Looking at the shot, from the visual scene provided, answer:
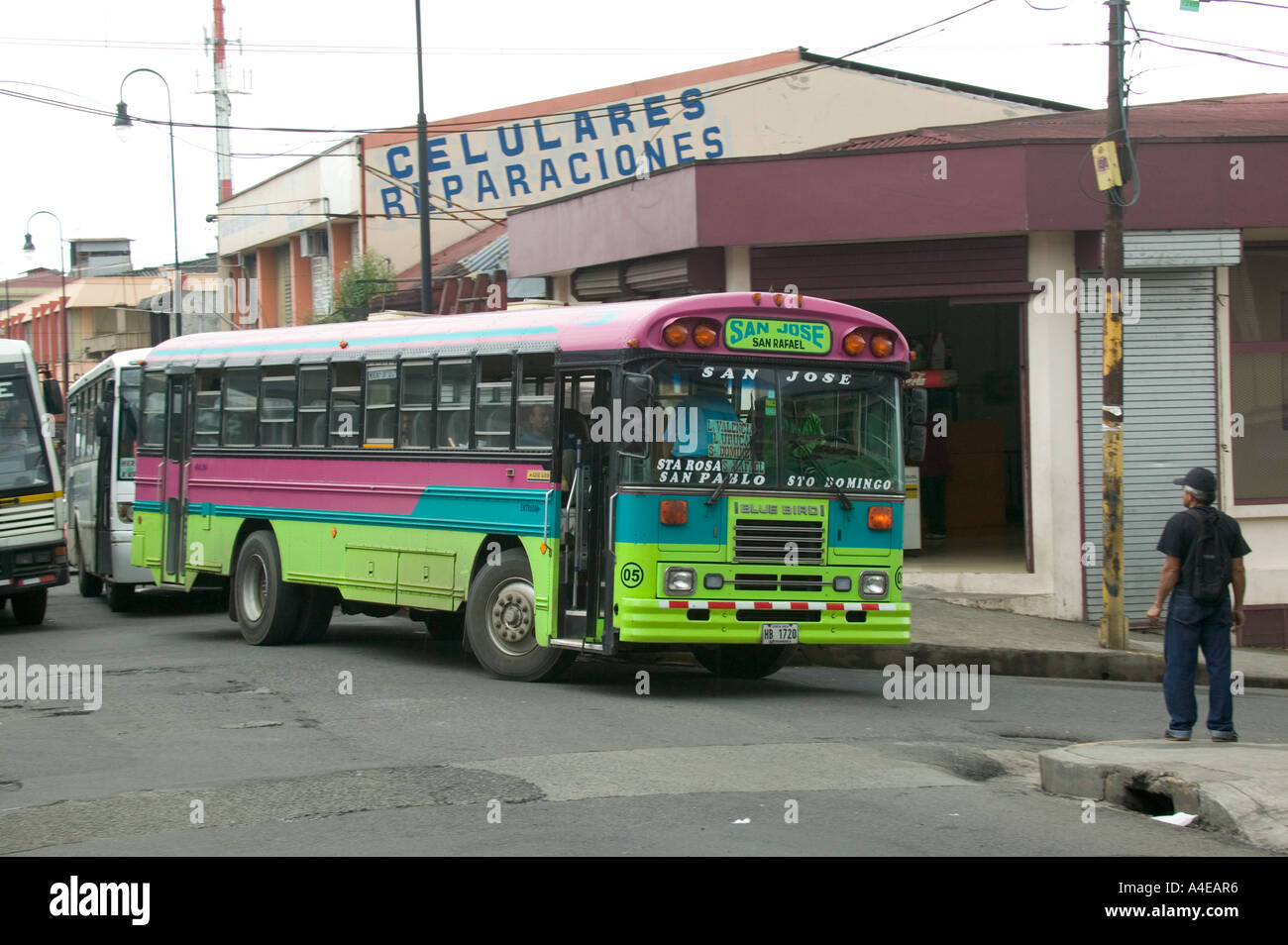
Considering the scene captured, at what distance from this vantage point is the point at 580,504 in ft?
39.7

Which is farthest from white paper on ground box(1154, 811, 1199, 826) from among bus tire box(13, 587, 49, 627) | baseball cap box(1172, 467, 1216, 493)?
bus tire box(13, 587, 49, 627)

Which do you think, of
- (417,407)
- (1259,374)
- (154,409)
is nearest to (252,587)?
(154,409)

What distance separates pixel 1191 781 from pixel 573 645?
5156 mm

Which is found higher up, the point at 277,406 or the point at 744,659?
the point at 277,406

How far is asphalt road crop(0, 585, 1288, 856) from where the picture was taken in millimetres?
7367

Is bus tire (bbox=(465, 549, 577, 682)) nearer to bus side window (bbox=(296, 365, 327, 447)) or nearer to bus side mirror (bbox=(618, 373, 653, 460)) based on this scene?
bus side mirror (bbox=(618, 373, 653, 460))

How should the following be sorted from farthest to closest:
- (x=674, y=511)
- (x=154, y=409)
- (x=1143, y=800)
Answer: (x=154, y=409) < (x=674, y=511) < (x=1143, y=800)

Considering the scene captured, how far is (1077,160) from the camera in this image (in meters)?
17.8

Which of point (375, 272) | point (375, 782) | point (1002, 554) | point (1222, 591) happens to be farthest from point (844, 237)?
point (375, 272)

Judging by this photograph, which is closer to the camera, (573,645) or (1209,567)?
(1209,567)

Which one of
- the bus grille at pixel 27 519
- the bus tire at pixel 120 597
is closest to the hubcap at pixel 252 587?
the bus grille at pixel 27 519

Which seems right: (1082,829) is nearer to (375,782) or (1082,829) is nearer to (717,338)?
(375,782)

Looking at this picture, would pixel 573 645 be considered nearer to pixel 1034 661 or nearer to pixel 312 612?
pixel 312 612

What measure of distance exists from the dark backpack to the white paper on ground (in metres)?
2.49
